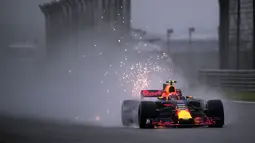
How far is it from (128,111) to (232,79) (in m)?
18.6

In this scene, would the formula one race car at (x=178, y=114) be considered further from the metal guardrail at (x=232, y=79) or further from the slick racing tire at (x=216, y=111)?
the metal guardrail at (x=232, y=79)

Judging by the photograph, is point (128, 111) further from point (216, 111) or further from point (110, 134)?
point (110, 134)

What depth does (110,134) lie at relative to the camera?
17.0 metres

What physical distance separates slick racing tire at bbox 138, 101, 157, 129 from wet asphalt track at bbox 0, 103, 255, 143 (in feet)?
1.06

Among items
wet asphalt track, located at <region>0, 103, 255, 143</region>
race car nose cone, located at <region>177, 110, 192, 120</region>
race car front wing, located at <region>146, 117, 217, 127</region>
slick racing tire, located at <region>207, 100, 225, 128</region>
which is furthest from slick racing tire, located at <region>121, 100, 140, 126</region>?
slick racing tire, located at <region>207, 100, 225, 128</region>

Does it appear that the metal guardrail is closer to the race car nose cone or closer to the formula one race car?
the formula one race car

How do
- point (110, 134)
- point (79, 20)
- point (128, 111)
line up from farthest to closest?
point (79, 20) < point (128, 111) < point (110, 134)

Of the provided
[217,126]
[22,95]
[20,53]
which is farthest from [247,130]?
[20,53]

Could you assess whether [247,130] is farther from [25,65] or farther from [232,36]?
[232,36]

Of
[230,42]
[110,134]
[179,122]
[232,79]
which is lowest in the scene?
[110,134]

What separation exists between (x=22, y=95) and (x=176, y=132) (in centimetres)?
1553

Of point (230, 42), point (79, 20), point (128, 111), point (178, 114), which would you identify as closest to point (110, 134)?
point (178, 114)

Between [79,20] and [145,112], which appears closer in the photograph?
[145,112]

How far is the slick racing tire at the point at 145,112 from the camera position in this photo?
1873cm
